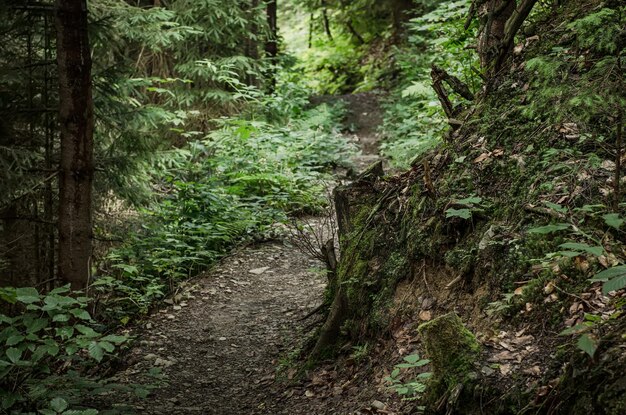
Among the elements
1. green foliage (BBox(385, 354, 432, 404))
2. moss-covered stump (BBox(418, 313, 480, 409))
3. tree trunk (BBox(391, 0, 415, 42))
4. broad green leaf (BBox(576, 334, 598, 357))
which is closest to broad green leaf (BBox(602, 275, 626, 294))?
broad green leaf (BBox(576, 334, 598, 357))

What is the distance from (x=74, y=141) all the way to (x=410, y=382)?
4582 mm

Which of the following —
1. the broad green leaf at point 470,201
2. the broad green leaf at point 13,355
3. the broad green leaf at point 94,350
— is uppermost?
the broad green leaf at point 470,201

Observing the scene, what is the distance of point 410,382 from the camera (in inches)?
152

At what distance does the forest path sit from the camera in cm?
534

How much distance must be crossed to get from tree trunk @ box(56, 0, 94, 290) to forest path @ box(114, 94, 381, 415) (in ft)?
4.02

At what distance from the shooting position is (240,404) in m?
5.32

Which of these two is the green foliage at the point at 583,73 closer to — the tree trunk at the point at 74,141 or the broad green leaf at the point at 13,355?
the broad green leaf at the point at 13,355

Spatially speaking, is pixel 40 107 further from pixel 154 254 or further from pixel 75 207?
pixel 154 254

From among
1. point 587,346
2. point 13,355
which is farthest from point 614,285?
point 13,355

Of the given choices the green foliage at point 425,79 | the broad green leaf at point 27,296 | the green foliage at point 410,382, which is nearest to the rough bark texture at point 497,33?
the green foliage at point 425,79

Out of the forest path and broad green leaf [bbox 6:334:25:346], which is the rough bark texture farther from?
broad green leaf [bbox 6:334:25:346]

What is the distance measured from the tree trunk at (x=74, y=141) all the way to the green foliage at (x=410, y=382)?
13.5ft

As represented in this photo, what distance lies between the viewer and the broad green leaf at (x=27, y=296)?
3.59m

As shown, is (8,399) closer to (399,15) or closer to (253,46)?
(253,46)
